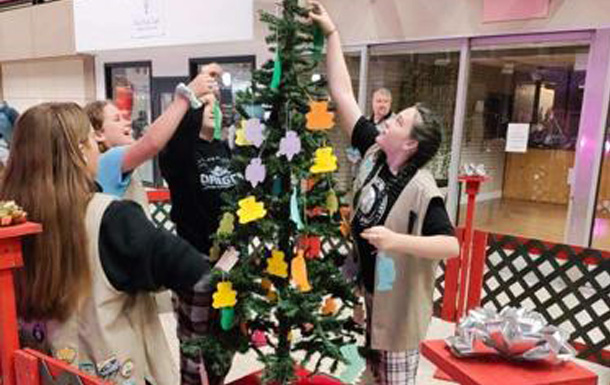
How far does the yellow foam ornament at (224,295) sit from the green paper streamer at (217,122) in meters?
0.72

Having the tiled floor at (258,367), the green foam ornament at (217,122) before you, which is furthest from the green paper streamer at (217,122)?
the tiled floor at (258,367)

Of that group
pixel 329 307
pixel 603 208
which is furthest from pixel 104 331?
pixel 603 208

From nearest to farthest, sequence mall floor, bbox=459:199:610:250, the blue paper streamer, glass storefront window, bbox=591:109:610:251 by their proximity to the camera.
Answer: the blue paper streamer → glass storefront window, bbox=591:109:610:251 → mall floor, bbox=459:199:610:250

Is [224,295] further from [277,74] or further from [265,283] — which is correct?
[277,74]

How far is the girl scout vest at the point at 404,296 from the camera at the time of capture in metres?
1.60

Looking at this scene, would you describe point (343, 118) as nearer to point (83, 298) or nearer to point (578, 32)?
point (83, 298)

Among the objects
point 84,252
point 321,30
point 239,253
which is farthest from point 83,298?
point 321,30

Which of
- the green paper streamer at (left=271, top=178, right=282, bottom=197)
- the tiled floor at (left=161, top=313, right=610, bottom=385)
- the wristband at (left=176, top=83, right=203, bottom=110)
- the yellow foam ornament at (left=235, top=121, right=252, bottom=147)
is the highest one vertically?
the wristband at (left=176, top=83, right=203, bottom=110)

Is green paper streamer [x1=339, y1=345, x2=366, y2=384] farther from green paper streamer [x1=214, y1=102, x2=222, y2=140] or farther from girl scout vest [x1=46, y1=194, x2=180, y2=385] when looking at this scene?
green paper streamer [x1=214, y1=102, x2=222, y2=140]

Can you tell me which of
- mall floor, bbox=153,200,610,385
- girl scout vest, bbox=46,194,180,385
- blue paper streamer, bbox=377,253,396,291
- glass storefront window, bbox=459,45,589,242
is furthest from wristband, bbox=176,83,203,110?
glass storefront window, bbox=459,45,589,242

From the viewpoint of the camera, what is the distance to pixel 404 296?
165 cm

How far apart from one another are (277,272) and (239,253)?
0.12 metres

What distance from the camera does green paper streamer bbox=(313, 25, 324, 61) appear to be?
144cm

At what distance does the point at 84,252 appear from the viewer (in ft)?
3.42
